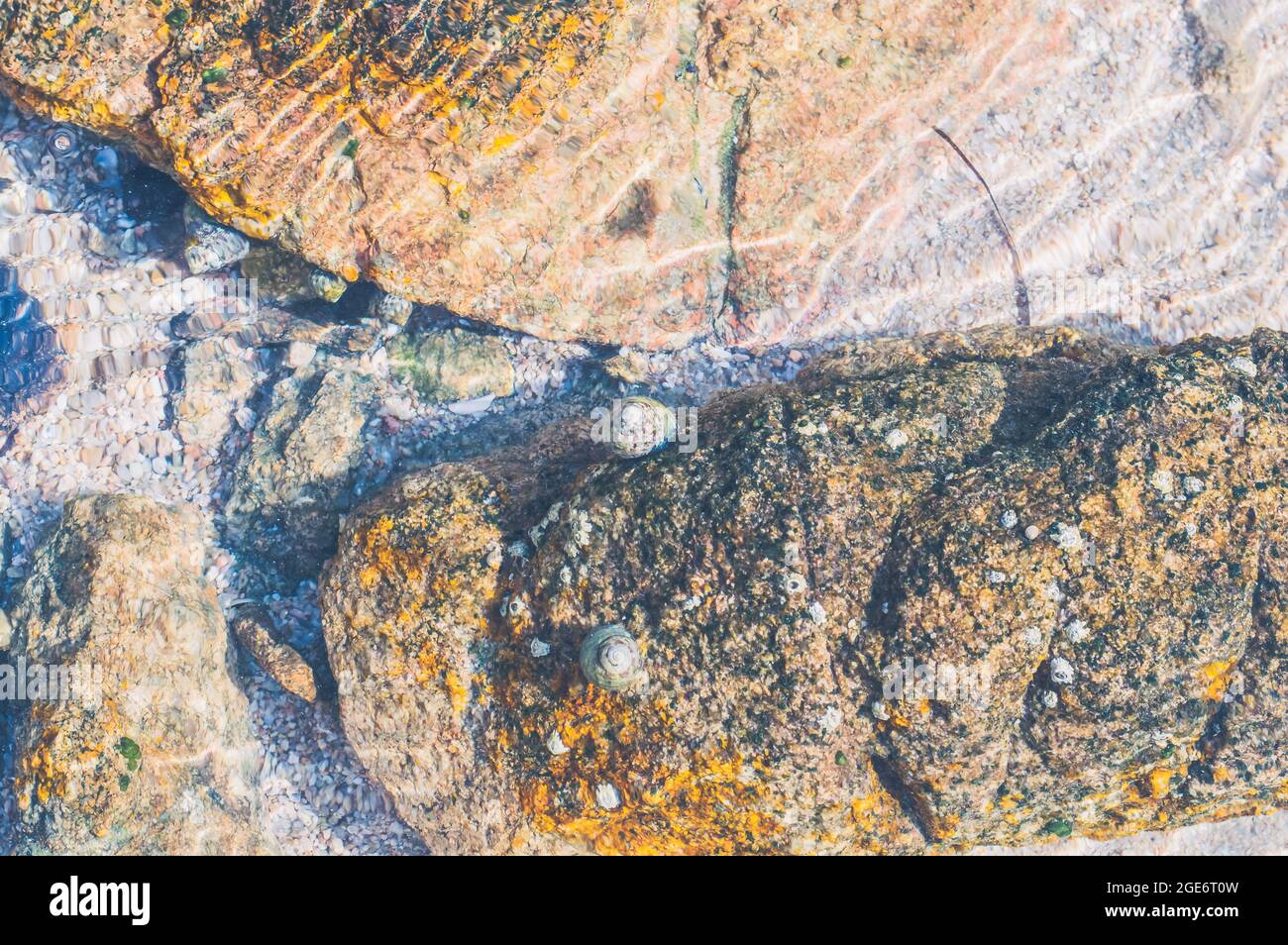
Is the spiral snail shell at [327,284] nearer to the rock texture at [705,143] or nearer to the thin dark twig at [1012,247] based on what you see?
the rock texture at [705,143]

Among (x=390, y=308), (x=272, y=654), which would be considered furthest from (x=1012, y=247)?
(x=272, y=654)

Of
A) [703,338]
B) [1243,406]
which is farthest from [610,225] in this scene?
[1243,406]

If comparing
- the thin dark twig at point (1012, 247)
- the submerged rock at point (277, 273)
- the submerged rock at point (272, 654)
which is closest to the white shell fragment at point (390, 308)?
the submerged rock at point (277, 273)

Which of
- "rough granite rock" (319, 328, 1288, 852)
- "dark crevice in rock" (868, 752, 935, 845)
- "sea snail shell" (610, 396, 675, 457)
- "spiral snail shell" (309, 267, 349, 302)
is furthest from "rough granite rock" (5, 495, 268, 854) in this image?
"dark crevice in rock" (868, 752, 935, 845)

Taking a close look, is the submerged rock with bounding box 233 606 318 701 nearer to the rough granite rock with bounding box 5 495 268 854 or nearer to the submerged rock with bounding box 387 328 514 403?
the rough granite rock with bounding box 5 495 268 854

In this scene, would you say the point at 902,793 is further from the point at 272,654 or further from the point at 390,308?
the point at 390,308

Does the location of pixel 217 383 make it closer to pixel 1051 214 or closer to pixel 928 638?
pixel 928 638
